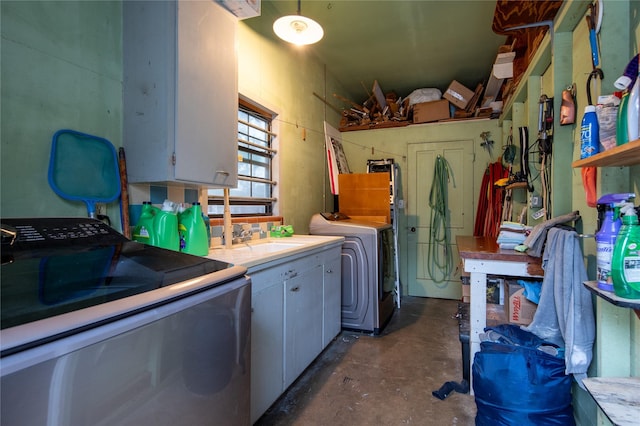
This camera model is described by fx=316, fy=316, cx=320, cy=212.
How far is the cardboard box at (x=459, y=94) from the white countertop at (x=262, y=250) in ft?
8.90

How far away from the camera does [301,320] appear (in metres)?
2.13

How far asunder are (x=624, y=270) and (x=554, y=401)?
0.83 metres

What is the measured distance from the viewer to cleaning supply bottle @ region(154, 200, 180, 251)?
152 cm

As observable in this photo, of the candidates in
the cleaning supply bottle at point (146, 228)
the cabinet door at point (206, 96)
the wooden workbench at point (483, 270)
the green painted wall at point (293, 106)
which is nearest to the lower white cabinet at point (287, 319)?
the cleaning supply bottle at point (146, 228)

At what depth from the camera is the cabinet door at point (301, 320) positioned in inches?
77.0

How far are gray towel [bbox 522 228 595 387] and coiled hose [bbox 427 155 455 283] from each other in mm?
2719

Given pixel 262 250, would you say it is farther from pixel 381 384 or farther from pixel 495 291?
pixel 495 291

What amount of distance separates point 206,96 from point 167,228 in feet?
2.37

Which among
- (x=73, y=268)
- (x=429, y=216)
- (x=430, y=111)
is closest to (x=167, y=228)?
(x=73, y=268)

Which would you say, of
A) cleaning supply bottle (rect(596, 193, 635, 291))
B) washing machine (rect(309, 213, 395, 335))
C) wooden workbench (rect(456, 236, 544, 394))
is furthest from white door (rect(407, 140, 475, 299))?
cleaning supply bottle (rect(596, 193, 635, 291))

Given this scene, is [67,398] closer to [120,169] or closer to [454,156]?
[120,169]

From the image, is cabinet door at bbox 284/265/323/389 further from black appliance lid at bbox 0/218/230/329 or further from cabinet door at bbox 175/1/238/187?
black appliance lid at bbox 0/218/230/329

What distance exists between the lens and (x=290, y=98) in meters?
3.26

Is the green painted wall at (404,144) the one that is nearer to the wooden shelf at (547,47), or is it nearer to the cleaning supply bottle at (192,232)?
the wooden shelf at (547,47)
